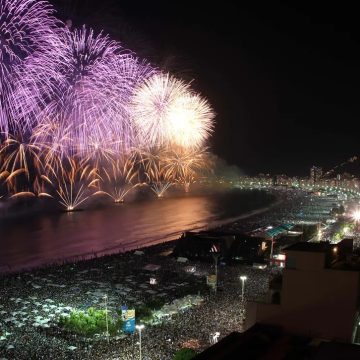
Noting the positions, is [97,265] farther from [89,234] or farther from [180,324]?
[89,234]

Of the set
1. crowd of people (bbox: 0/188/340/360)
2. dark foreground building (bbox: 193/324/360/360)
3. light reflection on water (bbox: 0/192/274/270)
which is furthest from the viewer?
light reflection on water (bbox: 0/192/274/270)

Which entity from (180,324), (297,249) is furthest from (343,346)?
(180,324)

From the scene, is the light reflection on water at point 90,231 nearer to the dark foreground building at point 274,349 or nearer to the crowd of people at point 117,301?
the crowd of people at point 117,301

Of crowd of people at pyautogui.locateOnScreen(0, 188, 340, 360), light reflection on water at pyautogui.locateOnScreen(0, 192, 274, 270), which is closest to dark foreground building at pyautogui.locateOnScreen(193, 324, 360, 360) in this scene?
crowd of people at pyautogui.locateOnScreen(0, 188, 340, 360)

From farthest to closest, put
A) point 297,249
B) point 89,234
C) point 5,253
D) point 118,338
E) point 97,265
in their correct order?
point 89,234 → point 5,253 → point 97,265 → point 118,338 → point 297,249

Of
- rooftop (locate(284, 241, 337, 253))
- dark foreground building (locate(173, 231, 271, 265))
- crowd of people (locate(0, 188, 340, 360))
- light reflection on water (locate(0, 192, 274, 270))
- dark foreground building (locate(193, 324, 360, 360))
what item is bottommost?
light reflection on water (locate(0, 192, 274, 270))

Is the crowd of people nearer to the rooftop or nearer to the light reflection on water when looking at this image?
the rooftop
